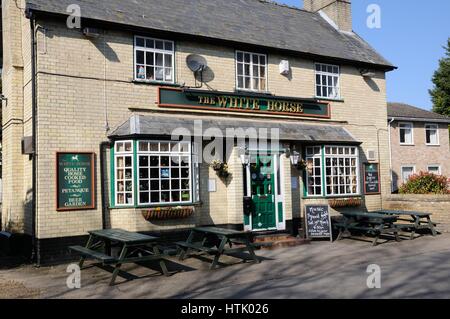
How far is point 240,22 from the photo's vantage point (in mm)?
14680

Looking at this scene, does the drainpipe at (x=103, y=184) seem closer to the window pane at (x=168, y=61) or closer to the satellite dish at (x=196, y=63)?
the window pane at (x=168, y=61)

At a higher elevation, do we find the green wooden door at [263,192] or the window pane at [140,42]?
the window pane at [140,42]

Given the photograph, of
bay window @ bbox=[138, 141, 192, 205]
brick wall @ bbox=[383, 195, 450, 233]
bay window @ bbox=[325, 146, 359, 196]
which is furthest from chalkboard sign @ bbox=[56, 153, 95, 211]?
brick wall @ bbox=[383, 195, 450, 233]

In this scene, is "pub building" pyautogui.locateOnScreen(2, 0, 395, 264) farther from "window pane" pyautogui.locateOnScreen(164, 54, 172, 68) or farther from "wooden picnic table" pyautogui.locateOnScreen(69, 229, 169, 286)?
"wooden picnic table" pyautogui.locateOnScreen(69, 229, 169, 286)

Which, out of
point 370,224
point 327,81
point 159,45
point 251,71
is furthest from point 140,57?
point 370,224

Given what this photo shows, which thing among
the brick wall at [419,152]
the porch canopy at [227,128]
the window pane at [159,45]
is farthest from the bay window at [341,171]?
the brick wall at [419,152]

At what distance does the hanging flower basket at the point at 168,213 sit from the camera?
1116cm

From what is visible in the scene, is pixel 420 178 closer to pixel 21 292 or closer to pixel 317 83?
pixel 317 83

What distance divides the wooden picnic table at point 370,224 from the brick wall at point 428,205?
207 cm

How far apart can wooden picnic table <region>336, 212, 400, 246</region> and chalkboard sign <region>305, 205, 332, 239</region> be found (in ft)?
1.26

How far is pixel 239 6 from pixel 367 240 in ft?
28.7

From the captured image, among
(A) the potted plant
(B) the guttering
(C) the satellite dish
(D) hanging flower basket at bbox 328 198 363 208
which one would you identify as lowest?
(D) hanging flower basket at bbox 328 198 363 208

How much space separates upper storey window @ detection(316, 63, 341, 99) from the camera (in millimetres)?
15133

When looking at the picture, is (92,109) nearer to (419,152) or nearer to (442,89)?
(419,152)
